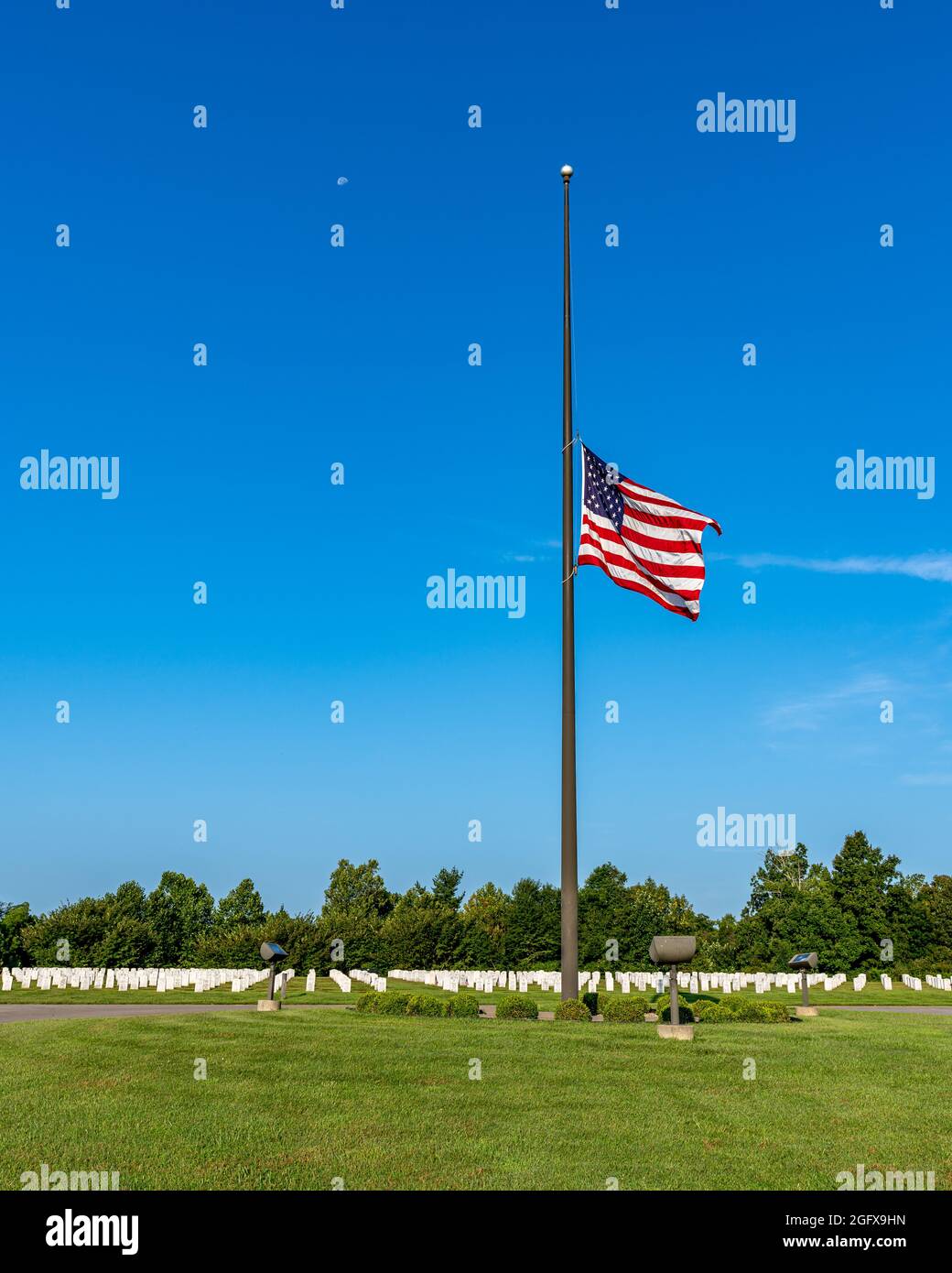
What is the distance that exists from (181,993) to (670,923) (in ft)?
116

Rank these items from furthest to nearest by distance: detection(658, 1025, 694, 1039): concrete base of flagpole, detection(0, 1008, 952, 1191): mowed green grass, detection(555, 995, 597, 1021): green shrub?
detection(555, 995, 597, 1021): green shrub, detection(658, 1025, 694, 1039): concrete base of flagpole, detection(0, 1008, 952, 1191): mowed green grass

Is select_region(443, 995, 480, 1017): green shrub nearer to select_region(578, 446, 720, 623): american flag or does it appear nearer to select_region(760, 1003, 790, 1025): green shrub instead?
select_region(760, 1003, 790, 1025): green shrub

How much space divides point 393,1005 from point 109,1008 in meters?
9.94

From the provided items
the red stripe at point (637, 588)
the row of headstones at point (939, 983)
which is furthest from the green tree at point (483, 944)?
the red stripe at point (637, 588)

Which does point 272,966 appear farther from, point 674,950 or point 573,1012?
point 674,950

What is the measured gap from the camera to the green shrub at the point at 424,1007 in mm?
19391

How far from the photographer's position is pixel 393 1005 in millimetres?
20172

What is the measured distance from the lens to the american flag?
64.2ft

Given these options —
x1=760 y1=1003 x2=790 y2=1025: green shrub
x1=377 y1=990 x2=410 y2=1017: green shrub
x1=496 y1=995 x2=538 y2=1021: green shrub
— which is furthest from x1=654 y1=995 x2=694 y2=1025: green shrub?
x1=377 y1=990 x2=410 y2=1017: green shrub

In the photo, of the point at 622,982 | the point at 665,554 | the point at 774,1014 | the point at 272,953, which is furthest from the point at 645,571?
the point at 622,982

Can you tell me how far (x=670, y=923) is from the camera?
59.0 meters

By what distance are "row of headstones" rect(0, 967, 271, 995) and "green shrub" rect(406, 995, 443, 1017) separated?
14.6 metres
